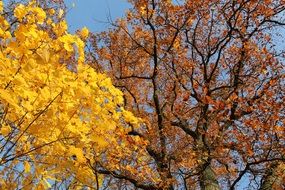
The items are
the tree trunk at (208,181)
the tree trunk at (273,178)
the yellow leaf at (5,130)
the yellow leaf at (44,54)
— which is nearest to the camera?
the yellow leaf at (44,54)

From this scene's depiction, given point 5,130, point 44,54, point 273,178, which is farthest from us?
point 273,178

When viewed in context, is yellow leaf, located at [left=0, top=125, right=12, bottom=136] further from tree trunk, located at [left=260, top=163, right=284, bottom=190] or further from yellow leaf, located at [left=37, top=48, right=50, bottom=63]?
tree trunk, located at [left=260, top=163, right=284, bottom=190]

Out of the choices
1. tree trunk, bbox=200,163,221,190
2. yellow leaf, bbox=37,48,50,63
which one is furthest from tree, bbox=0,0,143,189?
tree trunk, bbox=200,163,221,190

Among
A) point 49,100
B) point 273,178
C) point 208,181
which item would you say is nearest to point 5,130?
point 49,100

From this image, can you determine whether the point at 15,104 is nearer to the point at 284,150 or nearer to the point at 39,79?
the point at 39,79

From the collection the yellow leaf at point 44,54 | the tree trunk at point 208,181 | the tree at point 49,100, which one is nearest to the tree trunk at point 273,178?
the tree trunk at point 208,181

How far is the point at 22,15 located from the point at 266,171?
8378 millimetres

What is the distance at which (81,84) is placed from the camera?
385cm

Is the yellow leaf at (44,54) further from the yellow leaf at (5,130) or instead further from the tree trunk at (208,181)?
the tree trunk at (208,181)

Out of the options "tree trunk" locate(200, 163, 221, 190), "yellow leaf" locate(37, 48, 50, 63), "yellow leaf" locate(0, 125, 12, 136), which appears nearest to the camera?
"yellow leaf" locate(37, 48, 50, 63)

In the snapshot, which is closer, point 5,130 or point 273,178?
point 5,130

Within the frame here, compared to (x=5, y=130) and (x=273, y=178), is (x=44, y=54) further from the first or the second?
(x=273, y=178)

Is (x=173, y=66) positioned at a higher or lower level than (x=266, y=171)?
higher

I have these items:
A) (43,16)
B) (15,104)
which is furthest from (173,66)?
(15,104)
